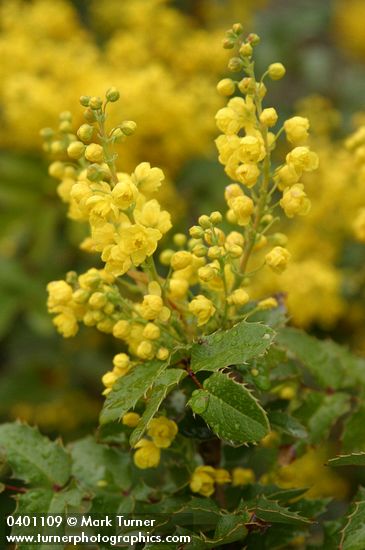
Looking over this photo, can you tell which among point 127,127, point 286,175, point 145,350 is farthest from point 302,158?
point 145,350

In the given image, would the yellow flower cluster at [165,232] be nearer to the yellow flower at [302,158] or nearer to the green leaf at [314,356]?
the yellow flower at [302,158]

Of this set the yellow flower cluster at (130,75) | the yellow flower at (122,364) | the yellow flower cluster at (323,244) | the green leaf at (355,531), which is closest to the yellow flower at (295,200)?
the yellow flower at (122,364)

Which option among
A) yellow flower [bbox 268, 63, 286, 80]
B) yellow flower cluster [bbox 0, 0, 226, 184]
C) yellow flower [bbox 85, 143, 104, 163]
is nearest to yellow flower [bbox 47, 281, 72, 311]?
yellow flower [bbox 85, 143, 104, 163]

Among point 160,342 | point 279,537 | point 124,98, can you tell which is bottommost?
point 279,537

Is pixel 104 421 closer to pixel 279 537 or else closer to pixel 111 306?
pixel 111 306

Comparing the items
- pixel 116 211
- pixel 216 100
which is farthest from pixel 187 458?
pixel 216 100

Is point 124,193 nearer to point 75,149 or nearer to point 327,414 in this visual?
point 75,149

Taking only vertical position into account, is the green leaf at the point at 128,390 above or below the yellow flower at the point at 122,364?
below

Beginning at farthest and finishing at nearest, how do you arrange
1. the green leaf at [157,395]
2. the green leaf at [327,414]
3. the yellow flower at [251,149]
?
the green leaf at [327,414] → the yellow flower at [251,149] → the green leaf at [157,395]
